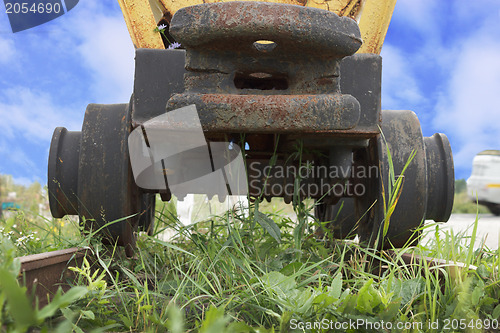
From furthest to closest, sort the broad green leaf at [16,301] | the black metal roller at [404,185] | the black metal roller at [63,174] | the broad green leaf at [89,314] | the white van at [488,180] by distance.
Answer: the white van at [488,180] < the black metal roller at [63,174] < the black metal roller at [404,185] < the broad green leaf at [89,314] < the broad green leaf at [16,301]

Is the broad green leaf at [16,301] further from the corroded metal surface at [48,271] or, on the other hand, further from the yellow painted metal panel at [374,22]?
the yellow painted metal panel at [374,22]

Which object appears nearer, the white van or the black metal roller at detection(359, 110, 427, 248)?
the black metal roller at detection(359, 110, 427, 248)

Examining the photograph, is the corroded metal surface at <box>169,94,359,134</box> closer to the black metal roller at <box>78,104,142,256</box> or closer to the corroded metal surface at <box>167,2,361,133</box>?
the corroded metal surface at <box>167,2,361,133</box>

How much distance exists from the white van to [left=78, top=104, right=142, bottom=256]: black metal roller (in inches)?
331

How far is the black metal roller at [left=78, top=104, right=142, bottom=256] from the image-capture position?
1.72 m

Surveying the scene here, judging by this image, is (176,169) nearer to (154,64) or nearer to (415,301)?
(154,64)

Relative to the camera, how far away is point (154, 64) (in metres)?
1.53

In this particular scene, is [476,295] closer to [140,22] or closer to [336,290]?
[336,290]

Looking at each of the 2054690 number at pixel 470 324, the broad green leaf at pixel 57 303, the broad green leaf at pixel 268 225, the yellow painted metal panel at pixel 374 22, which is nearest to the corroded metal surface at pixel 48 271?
the broad green leaf at pixel 57 303

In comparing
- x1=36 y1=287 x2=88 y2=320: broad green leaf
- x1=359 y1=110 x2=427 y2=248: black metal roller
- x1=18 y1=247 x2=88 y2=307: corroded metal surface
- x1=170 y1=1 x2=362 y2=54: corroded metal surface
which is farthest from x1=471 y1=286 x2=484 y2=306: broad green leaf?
x1=18 y1=247 x2=88 y2=307: corroded metal surface

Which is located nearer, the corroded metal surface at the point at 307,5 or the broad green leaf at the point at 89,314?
the broad green leaf at the point at 89,314

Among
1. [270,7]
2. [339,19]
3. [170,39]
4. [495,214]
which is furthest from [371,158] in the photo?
[495,214]

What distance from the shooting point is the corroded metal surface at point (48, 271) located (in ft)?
4.22

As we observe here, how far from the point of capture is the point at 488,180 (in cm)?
870
